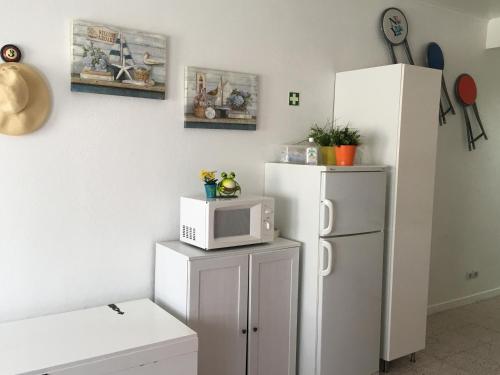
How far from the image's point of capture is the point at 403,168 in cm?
312

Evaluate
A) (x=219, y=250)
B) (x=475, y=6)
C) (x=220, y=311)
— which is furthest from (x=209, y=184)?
(x=475, y=6)

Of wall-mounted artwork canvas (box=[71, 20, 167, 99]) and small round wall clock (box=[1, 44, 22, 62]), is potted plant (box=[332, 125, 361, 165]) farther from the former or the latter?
small round wall clock (box=[1, 44, 22, 62])

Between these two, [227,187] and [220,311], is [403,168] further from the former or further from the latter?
[220,311]

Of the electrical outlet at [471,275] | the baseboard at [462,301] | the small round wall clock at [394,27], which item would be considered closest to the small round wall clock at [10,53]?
the small round wall clock at [394,27]

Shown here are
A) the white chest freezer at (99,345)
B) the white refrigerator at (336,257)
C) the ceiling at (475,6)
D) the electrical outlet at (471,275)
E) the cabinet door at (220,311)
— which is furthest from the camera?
the electrical outlet at (471,275)

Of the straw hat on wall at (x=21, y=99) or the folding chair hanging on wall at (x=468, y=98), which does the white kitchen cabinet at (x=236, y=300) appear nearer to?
the straw hat on wall at (x=21, y=99)

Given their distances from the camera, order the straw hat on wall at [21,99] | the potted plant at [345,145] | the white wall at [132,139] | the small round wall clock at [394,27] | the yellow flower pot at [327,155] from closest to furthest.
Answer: the straw hat on wall at [21,99] → the white wall at [132,139] → the potted plant at [345,145] → the yellow flower pot at [327,155] → the small round wall clock at [394,27]

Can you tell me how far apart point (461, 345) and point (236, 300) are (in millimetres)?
2171

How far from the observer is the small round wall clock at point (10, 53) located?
222cm

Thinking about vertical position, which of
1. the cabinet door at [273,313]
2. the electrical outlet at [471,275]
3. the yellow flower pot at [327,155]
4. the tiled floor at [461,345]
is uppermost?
the yellow flower pot at [327,155]

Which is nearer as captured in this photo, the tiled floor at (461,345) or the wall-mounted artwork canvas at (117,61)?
the wall-mounted artwork canvas at (117,61)

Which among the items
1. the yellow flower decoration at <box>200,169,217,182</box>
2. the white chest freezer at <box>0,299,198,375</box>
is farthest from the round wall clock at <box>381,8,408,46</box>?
the white chest freezer at <box>0,299,198,375</box>

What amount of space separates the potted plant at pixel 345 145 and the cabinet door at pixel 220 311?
3.20 feet

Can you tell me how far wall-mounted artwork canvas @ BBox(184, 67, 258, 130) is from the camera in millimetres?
2822
